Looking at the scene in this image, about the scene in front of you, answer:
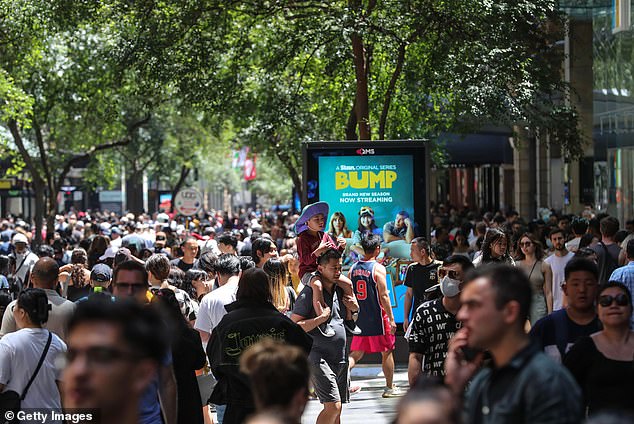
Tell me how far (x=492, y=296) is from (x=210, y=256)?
779cm

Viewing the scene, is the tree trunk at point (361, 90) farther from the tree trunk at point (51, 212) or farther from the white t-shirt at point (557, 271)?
the tree trunk at point (51, 212)

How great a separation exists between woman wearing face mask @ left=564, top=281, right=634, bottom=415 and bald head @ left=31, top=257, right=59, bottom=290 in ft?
14.7

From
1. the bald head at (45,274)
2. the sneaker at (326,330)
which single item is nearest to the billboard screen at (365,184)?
A: the sneaker at (326,330)

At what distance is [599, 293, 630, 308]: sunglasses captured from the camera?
262 inches

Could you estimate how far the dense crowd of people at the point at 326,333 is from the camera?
154 inches

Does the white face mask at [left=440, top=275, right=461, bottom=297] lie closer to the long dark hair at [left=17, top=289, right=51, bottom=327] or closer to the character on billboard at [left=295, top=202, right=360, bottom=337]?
the long dark hair at [left=17, top=289, right=51, bottom=327]

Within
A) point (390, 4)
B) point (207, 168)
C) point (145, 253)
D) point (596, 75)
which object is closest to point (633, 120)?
point (596, 75)

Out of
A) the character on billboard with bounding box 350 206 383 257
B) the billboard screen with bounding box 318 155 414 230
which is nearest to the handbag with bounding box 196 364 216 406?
the character on billboard with bounding box 350 206 383 257

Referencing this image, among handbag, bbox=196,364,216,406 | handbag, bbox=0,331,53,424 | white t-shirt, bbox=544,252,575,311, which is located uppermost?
white t-shirt, bbox=544,252,575,311

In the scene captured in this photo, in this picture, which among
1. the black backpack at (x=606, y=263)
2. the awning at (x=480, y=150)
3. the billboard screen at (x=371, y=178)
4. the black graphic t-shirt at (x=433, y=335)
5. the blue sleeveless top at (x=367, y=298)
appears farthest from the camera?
the awning at (x=480, y=150)

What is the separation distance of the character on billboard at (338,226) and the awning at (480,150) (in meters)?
23.0

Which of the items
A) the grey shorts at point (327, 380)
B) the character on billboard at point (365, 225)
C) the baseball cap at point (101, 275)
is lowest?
the grey shorts at point (327, 380)

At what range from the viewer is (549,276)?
13086 mm

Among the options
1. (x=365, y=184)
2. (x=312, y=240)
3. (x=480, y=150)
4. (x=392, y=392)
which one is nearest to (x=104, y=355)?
(x=312, y=240)
